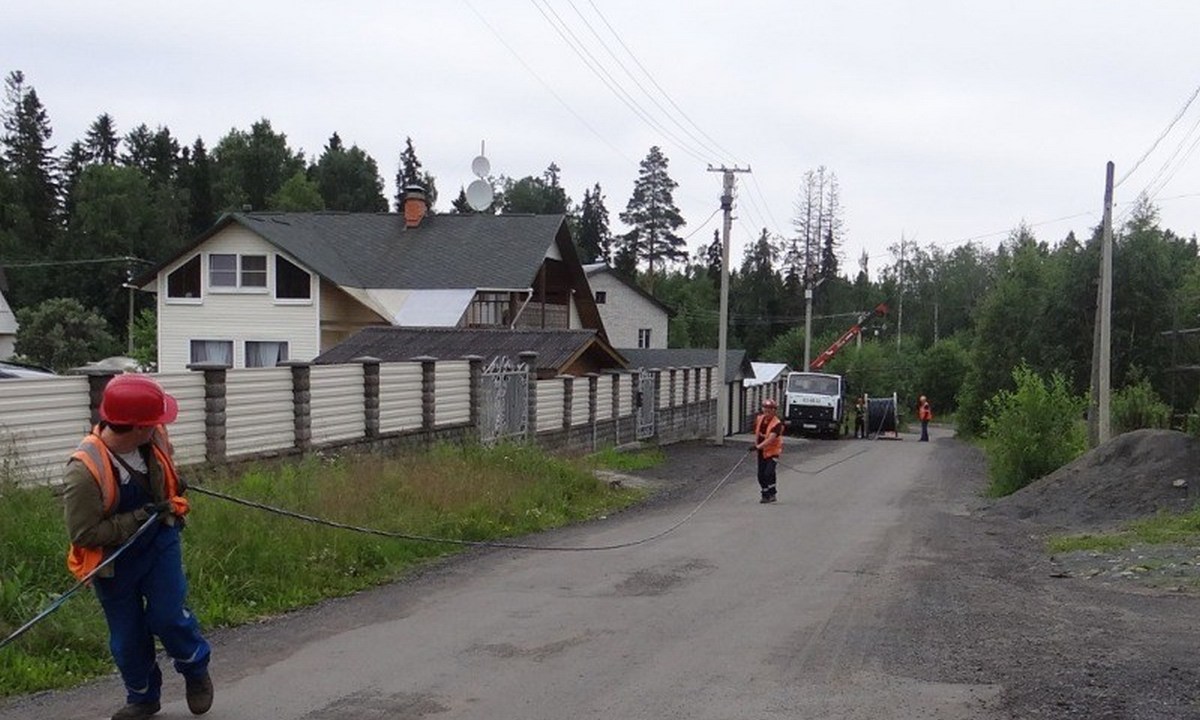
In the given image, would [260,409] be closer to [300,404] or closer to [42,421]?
[300,404]

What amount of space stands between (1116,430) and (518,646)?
2255 cm

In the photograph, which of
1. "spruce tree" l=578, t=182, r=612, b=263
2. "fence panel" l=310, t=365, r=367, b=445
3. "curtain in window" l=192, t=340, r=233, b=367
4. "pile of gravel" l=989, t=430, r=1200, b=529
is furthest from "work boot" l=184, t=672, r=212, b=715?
"spruce tree" l=578, t=182, r=612, b=263

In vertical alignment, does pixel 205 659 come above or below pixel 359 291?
below

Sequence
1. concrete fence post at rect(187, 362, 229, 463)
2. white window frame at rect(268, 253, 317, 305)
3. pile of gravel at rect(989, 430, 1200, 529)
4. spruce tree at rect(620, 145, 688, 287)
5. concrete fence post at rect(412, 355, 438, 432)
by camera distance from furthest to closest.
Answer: spruce tree at rect(620, 145, 688, 287) < white window frame at rect(268, 253, 317, 305) < concrete fence post at rect(412, 355, 438, 432) < pile of gravel at rect(989, 430, 1200, 529) < concrete fence post at rect(187, 362, 229, 463)

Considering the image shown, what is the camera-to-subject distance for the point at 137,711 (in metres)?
6.06

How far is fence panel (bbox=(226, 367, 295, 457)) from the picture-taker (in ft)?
50.3

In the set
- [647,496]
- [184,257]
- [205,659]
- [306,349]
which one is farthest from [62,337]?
[205,659]

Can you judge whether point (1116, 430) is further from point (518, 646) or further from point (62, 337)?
point (62, 337)

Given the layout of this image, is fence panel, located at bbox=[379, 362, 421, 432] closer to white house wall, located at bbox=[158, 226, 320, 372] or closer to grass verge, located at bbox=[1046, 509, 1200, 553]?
grass verge, located at bbox=[1046, 509, 1200, 553]

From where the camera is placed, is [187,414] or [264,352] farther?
[264,352]

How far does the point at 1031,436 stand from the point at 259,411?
14268 mm

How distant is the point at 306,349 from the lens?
38.2m

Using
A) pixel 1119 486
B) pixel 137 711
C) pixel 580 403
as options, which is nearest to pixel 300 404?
pixel 137 711

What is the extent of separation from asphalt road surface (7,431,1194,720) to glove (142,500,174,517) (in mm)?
1169
